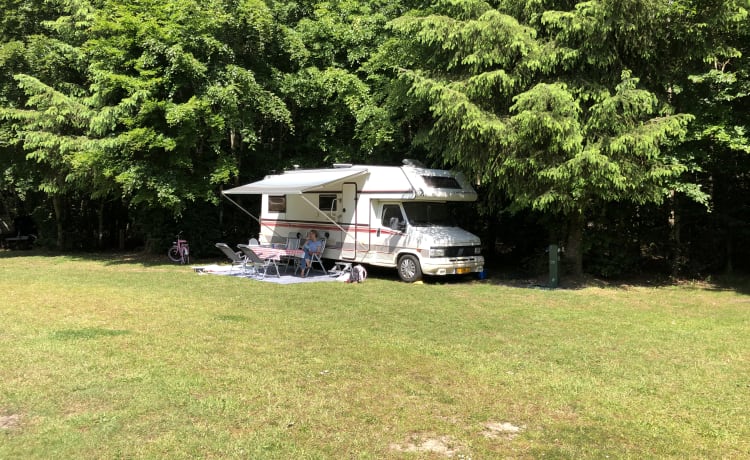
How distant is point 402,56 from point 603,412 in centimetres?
1179

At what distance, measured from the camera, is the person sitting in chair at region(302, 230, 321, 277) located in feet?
47.1

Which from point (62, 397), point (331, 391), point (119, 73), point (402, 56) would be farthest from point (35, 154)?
point (331, 391)

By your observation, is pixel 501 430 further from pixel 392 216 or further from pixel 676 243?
pixel 676 243

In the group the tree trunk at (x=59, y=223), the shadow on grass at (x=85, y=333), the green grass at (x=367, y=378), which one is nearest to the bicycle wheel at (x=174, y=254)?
the tree trunk at (x=59, y=223)

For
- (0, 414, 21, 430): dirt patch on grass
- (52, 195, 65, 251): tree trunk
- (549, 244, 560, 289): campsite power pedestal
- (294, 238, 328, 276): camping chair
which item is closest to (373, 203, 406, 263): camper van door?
(294, 238, 328, 276): camping chair

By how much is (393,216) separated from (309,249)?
2.47 m

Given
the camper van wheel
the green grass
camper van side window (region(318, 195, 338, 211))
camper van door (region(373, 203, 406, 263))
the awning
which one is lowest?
the green grass

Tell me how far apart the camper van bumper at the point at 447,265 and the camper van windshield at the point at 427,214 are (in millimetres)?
1096

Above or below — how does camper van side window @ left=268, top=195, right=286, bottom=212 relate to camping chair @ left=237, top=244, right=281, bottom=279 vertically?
above

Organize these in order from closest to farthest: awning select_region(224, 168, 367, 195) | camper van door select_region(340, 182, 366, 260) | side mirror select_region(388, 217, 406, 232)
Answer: awning select_region(224, 168, 367, 195), side mirror select_region(388, 217, 406, 232), camper van door select_region(340, 182, 366, 260)

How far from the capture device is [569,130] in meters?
11.1

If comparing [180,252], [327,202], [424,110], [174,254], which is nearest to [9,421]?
[327,202]

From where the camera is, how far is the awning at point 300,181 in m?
13.4

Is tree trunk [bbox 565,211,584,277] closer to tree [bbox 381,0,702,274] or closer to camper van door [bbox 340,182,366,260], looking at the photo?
tree [bbox 381,0,702,274]
